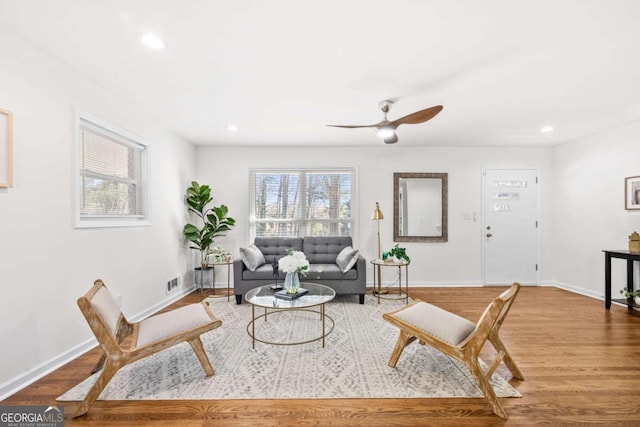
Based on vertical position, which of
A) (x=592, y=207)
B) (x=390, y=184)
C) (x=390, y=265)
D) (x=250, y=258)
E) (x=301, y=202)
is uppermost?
(x=390, y=184)

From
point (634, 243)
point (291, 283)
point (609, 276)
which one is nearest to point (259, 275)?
point (291, 283)

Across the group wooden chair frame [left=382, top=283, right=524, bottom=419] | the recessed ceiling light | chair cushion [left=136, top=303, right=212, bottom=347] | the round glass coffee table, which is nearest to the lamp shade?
the round glass coffee table

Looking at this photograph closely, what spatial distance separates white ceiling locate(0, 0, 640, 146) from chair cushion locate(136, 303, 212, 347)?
2043 millimetres

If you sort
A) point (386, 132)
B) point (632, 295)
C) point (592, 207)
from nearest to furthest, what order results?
point (386, 132)
point (632, 295)
point (592, 207)

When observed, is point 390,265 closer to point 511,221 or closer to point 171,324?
point 511,221

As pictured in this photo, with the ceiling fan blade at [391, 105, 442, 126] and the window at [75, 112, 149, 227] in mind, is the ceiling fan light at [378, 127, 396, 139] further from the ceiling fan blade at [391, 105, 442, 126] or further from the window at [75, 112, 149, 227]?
the window at [75, 112, 149, 227]

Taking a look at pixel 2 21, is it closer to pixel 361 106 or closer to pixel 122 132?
pixel 122 132

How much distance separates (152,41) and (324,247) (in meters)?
3.40

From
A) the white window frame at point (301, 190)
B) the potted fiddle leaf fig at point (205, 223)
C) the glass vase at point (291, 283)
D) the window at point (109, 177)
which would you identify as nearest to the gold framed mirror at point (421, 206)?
the white window frame at point (301, 190)

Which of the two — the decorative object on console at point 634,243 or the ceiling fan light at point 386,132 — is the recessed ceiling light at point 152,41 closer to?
the ceiling fan light at point 386,132

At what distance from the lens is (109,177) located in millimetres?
3100

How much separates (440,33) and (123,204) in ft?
11.6

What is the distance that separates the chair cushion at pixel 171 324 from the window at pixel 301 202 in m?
2.66

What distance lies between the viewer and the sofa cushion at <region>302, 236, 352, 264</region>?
4.57 metres
